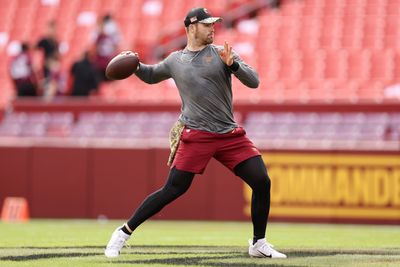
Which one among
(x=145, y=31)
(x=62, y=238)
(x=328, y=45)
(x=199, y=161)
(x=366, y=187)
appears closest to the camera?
(x=199, y=161)

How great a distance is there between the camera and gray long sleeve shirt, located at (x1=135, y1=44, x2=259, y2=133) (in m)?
8.37

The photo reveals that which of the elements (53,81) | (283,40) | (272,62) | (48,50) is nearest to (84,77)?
(53,81)

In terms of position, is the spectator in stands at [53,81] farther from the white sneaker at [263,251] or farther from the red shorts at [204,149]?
the white sneaker at [263,251]

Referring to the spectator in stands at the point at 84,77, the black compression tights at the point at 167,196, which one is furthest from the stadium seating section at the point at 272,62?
the black compression tights at the point at 167,196

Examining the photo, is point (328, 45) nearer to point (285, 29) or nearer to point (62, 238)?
point (285, 29)

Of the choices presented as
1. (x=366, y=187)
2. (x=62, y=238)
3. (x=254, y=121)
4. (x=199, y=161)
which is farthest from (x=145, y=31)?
(x=199, y=161)

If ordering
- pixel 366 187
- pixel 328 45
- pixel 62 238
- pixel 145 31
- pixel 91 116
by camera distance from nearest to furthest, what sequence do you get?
pixel 62 238 → pixel 366 187 → pixel 91 116 → pixel 328 45 → pixel 145 31

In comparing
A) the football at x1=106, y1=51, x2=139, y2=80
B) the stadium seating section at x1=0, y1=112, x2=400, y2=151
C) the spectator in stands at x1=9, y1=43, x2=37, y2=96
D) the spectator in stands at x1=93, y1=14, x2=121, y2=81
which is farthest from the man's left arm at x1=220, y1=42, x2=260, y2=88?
the spectator in stands at x1=93, y1=14, x2=121, y2=81

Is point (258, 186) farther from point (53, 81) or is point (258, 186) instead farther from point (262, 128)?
point (53, 81)

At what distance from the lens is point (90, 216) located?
15891 millimetres

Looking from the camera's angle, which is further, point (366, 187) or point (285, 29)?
point (285, 29)

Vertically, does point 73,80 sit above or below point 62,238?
above

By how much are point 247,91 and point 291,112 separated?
2.46 metres

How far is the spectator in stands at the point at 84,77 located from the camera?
1788 centimetres
